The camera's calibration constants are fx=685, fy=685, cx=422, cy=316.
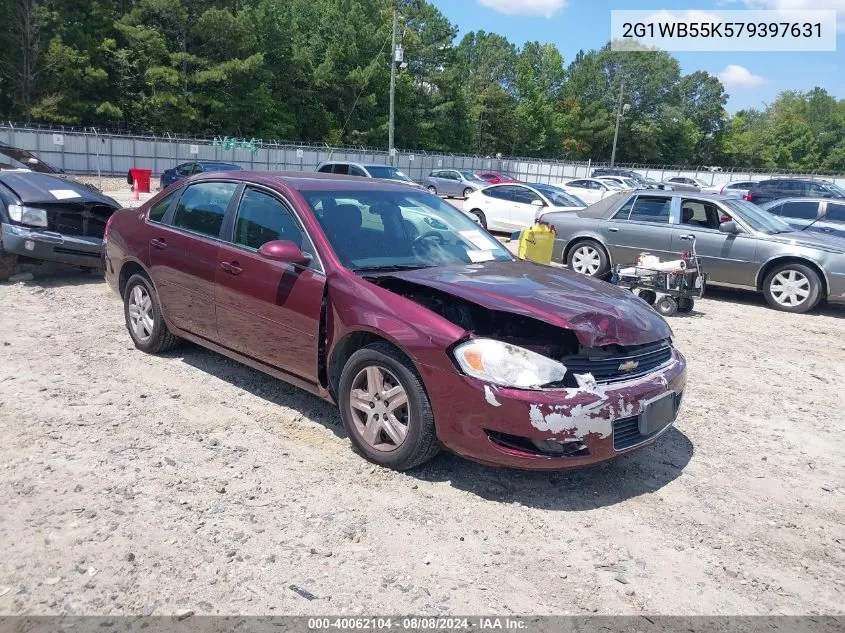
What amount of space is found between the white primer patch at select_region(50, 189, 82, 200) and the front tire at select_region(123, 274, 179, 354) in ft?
11.1

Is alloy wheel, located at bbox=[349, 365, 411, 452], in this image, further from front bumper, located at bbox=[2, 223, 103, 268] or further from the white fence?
the white fence

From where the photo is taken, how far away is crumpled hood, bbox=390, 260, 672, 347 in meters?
3.72

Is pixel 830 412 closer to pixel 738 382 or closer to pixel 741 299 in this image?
pixel 738 382

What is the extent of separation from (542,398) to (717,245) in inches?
305

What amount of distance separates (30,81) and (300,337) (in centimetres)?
4487

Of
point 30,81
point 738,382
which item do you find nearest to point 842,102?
point 30,81

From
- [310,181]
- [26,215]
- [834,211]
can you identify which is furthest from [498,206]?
[310,181]

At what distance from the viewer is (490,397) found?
11.5 feet

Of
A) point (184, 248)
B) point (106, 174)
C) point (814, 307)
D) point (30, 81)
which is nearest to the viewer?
point (184, 248)

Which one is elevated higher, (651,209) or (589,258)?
(651,209)

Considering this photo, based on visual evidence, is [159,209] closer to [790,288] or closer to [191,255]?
[191,255]

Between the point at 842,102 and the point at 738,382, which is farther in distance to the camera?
the point at 842,102

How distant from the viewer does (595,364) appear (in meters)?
3.73

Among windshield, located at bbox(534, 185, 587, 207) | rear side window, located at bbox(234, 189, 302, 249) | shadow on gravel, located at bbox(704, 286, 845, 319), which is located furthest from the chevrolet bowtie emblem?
windshield, located at bbox(534, 185, 587, 207)
